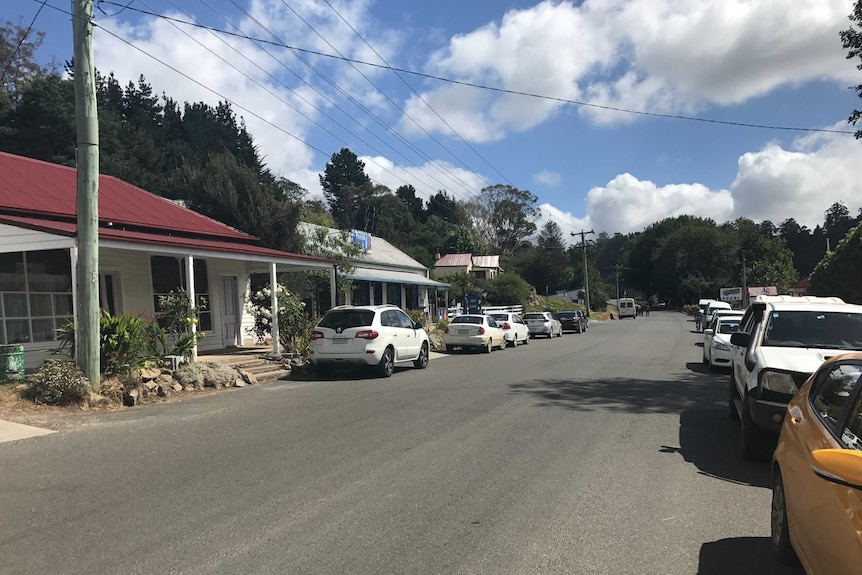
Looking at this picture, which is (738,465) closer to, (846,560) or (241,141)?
(846,560)

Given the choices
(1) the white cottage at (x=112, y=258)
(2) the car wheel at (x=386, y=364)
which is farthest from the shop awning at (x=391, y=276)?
(2) the car wheel at (x=386, y=364)

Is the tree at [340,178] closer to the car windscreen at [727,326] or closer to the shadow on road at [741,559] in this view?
the car windscreen at [727,326]

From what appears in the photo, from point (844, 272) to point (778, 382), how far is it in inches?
1055

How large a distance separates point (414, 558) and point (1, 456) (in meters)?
5.81

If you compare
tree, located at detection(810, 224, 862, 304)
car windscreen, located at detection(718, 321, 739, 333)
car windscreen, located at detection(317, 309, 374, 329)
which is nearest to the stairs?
car windscreen, located at detection(317, 309, 374, 329)

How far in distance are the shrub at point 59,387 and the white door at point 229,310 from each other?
8339 millimetres

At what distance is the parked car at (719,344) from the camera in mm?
15562

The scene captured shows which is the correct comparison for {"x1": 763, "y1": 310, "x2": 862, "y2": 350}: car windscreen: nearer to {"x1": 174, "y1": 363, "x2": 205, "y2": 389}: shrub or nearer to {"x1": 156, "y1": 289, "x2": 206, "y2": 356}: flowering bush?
{"x1": 174, "y1": 363, "x2": 205, "y2": 389}: shrub

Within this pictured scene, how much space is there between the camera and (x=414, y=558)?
13.6 ft

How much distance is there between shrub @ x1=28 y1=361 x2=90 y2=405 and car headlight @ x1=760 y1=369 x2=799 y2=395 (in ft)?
33.2

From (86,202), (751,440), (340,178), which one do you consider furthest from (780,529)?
(340,178)

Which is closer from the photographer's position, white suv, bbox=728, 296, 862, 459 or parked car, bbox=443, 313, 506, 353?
white suv, bbox=728, 296, 862, 459

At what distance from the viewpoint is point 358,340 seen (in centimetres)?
1440

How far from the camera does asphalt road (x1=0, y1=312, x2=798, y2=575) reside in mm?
4203
